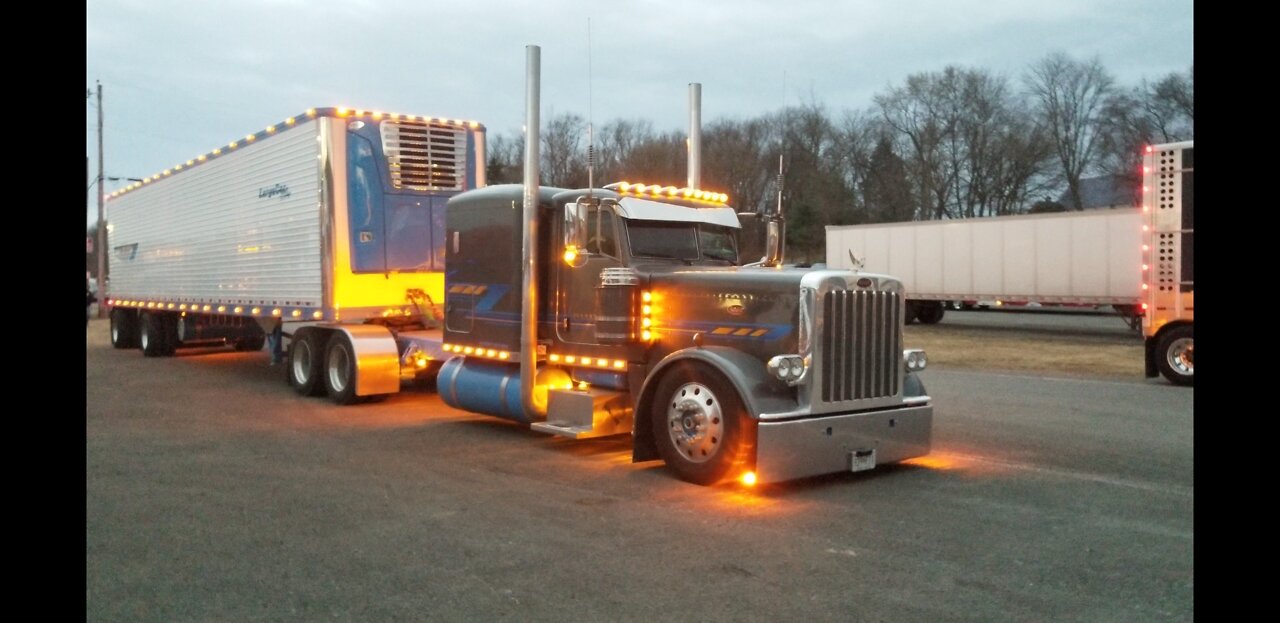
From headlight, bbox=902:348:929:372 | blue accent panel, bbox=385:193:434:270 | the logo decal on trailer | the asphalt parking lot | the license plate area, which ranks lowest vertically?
the asphalt parking lot

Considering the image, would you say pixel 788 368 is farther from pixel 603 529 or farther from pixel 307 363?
pixel 307 363

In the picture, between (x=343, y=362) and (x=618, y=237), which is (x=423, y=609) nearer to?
(x=618, y=237)

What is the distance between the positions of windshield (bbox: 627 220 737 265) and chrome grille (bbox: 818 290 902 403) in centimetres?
200

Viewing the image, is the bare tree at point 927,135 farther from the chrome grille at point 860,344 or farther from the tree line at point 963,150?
the chrome grille at point 860,344

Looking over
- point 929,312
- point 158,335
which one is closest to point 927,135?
point 929,312

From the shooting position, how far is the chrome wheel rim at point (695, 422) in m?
7.90

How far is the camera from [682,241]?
962 cm

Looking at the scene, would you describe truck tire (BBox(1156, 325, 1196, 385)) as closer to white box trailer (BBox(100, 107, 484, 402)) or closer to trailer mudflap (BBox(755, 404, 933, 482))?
trailer mudflap (BBox(755, 404, 933, 482))

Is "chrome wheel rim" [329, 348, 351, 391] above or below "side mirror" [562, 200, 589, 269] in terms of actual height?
below

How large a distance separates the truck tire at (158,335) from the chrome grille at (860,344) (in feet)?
58.5

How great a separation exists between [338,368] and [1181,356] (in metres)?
12.5

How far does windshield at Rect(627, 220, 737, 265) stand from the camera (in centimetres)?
932

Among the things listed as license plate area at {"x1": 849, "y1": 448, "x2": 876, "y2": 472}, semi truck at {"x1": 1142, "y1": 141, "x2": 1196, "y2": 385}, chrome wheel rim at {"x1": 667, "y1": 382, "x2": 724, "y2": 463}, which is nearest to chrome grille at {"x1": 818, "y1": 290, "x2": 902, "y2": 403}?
license plate area at {"x1": 849, "y1": 448, "x2": 876, "y2": 472}
